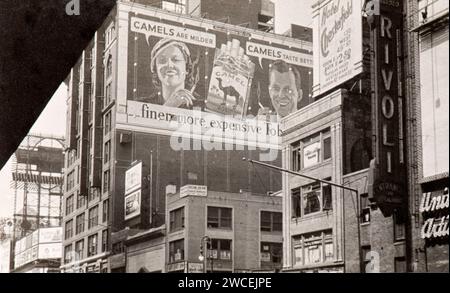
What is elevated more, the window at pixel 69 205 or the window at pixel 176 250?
the window at pixel 69 205

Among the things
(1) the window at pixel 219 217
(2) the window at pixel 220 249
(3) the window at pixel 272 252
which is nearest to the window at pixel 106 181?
(1) the window at pixel 219 217

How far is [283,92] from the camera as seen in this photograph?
49.8 feet

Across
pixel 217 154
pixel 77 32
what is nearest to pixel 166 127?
pixel 217 154

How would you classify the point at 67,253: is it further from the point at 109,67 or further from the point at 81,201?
the point at 109,67

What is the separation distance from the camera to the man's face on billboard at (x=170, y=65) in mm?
15102

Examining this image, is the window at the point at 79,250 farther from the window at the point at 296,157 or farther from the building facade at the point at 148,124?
the window at the point at 296,157

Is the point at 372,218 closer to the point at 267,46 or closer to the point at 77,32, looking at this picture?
the point at 267,46

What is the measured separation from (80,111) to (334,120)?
486 cm

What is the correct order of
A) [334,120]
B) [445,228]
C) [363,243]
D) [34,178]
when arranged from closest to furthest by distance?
[445,228] → [363,243] → [334,120] → [34,178]

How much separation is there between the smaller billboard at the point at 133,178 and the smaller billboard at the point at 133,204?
0.38 ft

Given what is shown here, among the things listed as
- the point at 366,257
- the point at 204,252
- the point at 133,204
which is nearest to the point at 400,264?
the point at 366,257

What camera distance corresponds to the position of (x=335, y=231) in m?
14.0

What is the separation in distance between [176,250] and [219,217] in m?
0.97

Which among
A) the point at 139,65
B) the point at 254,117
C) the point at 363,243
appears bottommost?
the point at 363,243
